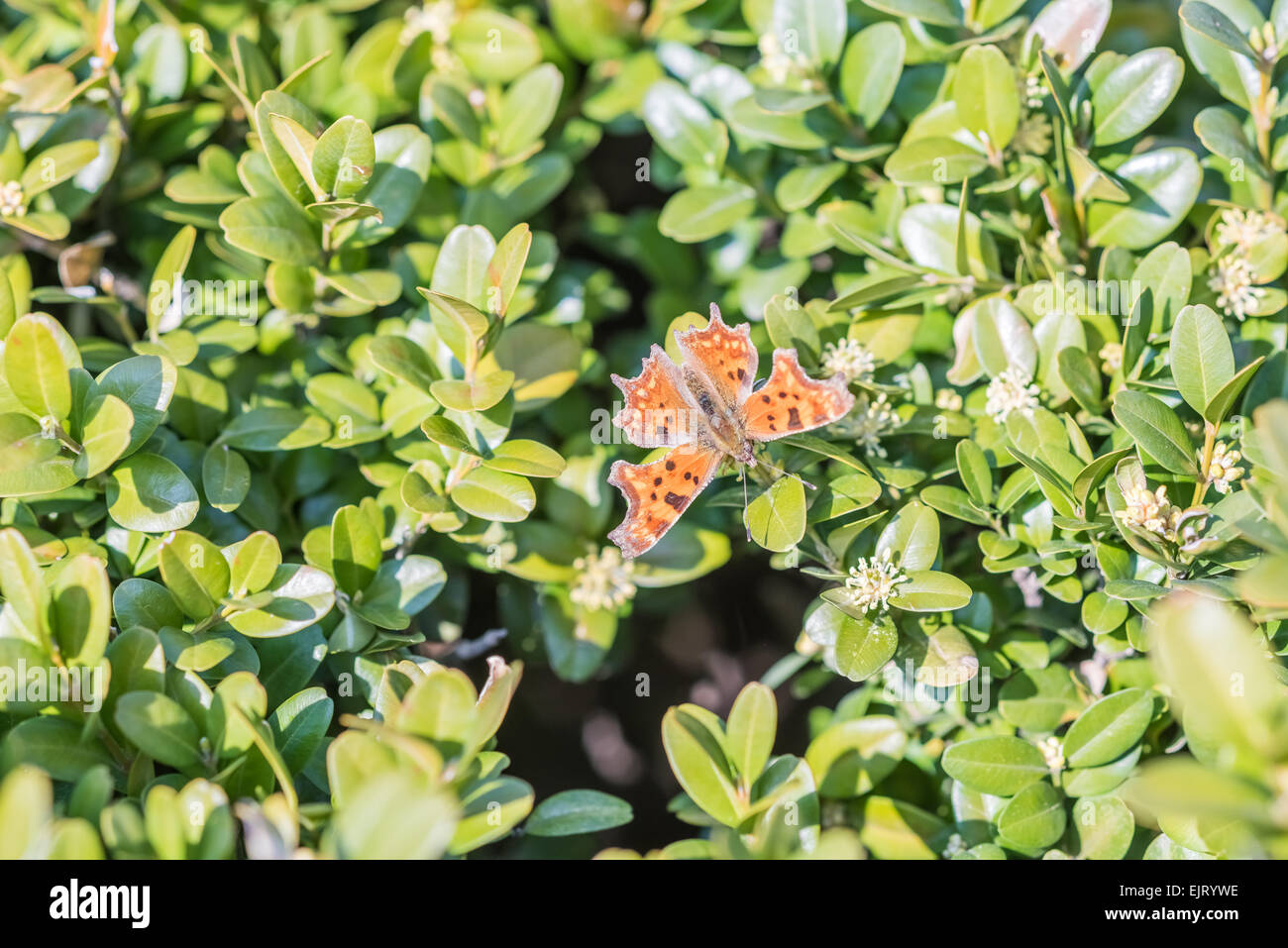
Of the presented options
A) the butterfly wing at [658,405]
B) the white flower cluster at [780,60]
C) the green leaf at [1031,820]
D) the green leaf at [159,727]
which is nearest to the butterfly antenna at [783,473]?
the butterfly wing at [658,405]

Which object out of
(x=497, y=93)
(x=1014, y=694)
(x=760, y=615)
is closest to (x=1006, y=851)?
(x=1014, y=694)

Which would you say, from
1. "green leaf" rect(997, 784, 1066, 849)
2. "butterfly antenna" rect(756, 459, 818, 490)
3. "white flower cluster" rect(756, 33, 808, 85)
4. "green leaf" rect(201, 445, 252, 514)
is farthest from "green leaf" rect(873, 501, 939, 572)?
"green leaf" rect(201, 445, 252, 514)

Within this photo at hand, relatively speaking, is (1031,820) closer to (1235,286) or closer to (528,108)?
(1235,286)

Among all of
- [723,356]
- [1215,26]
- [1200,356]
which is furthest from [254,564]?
[1215,26]

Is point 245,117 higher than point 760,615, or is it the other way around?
point 245,117

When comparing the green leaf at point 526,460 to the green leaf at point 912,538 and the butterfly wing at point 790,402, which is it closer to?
the butterfly wing at point 790,402

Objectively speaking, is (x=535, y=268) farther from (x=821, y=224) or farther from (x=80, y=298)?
(x=80, y=298)

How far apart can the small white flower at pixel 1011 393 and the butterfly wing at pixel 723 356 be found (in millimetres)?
360

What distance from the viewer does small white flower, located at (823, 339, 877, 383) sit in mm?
1497

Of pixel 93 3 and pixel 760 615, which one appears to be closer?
pixel 93 3

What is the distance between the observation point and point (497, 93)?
1864mm

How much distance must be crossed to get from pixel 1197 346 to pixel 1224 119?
0.47 metres

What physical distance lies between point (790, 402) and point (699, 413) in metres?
0.15

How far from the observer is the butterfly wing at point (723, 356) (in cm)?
147
